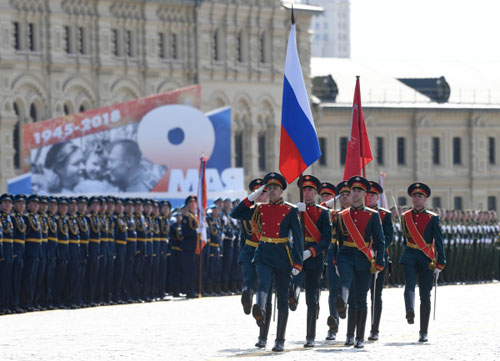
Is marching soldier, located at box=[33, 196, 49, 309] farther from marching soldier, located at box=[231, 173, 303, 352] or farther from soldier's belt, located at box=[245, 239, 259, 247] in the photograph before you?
marching soldier, located at box=[231, 173, 303, 352]

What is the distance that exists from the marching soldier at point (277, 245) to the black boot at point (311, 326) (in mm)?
645

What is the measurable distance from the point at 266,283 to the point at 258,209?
2.68 ft

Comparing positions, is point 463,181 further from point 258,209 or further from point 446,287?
point 258,209

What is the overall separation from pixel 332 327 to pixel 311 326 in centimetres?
34

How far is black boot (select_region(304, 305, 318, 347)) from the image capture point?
1588cm

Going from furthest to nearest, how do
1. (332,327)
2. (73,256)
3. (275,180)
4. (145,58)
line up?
(145,58) → (73,256) → (332,327) → (275,180)

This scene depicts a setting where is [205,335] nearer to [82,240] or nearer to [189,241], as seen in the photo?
[82,240]

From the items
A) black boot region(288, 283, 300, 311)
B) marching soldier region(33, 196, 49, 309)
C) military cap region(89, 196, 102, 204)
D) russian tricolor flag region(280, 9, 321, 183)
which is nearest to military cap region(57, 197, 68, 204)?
marching soldier region(33, 196, 49, 309)

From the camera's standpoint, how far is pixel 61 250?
23328 mm

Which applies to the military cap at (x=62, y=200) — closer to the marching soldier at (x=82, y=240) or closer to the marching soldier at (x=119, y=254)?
the marching soldier at (x=82, y=240)

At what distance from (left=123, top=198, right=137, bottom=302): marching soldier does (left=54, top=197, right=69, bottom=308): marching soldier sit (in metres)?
1.96

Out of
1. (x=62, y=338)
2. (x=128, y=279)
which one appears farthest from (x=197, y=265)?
(x=62, y=338)

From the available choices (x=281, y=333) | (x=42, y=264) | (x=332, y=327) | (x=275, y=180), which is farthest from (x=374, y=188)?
(x=42, y=264)

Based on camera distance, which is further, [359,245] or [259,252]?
[359,245]
